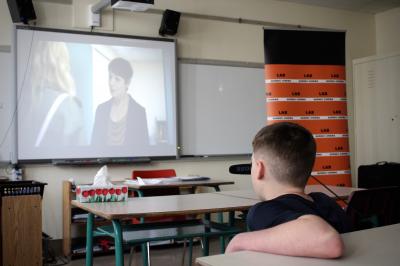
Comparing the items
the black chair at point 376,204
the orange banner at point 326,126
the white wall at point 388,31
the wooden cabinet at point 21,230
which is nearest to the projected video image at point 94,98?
the wooden cabinet at point 21,230

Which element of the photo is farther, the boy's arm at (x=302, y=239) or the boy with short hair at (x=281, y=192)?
the boy with short hair at (x=281, y=192)

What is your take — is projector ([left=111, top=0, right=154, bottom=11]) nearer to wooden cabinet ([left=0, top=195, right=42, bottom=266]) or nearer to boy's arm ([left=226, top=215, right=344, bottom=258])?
wooden cabinet ([left=0, top=195, right=42, bottom=266])

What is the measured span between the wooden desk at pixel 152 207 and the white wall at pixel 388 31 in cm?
486

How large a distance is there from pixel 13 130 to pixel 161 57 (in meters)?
1.74

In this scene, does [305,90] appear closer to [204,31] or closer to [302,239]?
[204,31]

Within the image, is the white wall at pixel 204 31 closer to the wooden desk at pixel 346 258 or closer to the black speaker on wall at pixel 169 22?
the black speaker on wall at pixel 169 22

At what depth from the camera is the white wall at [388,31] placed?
6.66 m

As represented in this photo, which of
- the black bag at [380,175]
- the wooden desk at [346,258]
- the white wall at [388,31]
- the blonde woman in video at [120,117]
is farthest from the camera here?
the white wall at [388,31]

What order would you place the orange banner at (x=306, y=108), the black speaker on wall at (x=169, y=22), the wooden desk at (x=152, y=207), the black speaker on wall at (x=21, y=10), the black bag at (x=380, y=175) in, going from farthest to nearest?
the black bag at (x=380, y=175)
the black speaker on wall at (x=169, y=22)
the black speaker on wall at (x=21, y=10)
the orange banner at (x=306, y=108)
the wooden desk at (x=152, y=207)

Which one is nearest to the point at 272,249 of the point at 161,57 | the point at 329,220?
the point at 329,220

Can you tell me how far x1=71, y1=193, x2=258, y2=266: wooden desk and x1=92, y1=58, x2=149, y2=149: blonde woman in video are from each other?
A: 235 centimetres

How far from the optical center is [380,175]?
5793 mm

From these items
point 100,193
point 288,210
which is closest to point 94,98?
point 100,193

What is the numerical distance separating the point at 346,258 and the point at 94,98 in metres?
4.28
